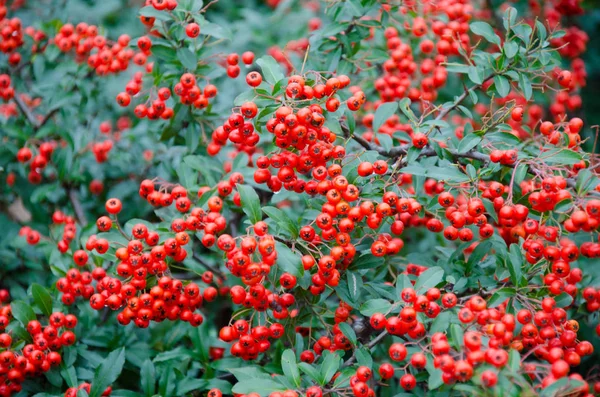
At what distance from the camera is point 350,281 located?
9.32 ft

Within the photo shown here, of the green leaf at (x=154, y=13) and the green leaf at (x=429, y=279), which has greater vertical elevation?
the green leaf at (x=154, y=13)

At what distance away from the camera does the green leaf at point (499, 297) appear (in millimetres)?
2611

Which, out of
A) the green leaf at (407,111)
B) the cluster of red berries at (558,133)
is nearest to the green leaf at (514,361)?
the cluster of red berries at (558,133)

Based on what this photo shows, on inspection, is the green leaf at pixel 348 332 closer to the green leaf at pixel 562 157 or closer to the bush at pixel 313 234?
the bush at pixel 313 234

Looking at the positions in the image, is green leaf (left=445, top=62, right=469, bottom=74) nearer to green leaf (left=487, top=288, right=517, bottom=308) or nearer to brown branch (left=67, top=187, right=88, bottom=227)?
green leaf (left=487, top=288, right=517, bottom=308)

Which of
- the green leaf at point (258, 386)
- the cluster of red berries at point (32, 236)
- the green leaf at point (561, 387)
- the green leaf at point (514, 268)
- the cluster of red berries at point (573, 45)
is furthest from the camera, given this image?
the cluster of red berries at point (573, 45)

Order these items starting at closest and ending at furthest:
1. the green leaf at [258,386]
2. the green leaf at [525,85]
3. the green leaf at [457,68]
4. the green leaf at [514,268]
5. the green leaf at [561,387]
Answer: the green leaf at [561,387] → the green leaf at [258,386] → the green leaf at [514,268] → the green leaf at [525,85] → the green leaf at [457,68]

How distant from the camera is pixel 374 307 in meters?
2.70

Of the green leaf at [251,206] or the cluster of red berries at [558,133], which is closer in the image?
the green leaf at [251,206]

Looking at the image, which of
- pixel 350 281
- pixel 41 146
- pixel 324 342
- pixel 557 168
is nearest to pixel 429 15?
pixel 557 168

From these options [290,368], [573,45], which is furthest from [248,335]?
[573,45]

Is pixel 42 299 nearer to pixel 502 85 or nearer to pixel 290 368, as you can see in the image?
pixel 290 368

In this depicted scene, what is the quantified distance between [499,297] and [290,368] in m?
1.02

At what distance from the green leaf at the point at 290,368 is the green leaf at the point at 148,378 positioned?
0.89 metres
